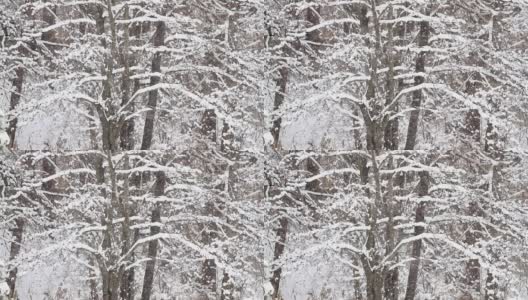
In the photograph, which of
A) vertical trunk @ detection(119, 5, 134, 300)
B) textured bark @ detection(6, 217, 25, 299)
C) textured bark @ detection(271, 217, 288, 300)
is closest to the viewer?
vertical trunk @ detection(119, 5, 134, 300)

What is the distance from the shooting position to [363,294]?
15.4 m

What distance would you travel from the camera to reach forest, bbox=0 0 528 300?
44.5 feet

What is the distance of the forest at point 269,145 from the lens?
13.6 metres

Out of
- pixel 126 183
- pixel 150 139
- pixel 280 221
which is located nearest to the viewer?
pixel 126 183

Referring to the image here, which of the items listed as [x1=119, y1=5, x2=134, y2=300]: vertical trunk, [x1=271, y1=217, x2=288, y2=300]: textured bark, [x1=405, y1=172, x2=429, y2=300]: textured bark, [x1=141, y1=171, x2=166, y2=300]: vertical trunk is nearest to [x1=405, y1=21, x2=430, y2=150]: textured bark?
[x1=405, y1=172, x2=429, y2=300]: textured bark

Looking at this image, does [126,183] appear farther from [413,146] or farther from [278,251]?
[413,146]

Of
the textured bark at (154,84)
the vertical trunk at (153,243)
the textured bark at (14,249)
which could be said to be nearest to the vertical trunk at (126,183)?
the textured bark at (154,84)

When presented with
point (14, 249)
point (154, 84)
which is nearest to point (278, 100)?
point (154, 84)

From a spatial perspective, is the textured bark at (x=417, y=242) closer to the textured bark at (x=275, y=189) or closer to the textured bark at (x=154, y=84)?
the textured bark at (x=275, y=189)

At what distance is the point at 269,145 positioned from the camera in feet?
48.1

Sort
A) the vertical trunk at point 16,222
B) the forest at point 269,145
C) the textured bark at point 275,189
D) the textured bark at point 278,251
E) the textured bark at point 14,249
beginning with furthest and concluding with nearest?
the textured bark at point 14,249 → the vertical trunk at point 16,222 → the textured bark at point 275,189 → the textured bark at point 278,251 → the forest at point 269,145

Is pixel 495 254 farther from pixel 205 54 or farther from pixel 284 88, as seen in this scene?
pixel 205 54

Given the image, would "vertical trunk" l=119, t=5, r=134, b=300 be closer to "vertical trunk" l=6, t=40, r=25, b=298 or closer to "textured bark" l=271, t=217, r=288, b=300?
"textured bark" l=271, t=217, r=288, b=300

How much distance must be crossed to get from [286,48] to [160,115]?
2785mm
